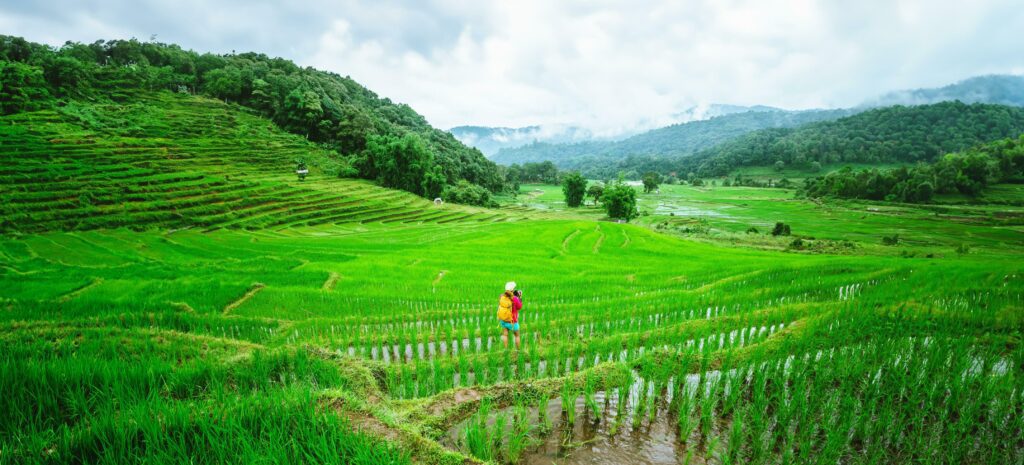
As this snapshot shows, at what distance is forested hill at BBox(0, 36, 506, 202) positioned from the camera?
56.8 metres

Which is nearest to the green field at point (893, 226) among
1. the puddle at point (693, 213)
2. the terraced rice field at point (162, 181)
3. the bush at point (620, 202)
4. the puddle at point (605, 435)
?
the puddle at point (693, 213)

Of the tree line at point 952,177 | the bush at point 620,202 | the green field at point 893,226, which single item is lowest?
the green field at point 893,226

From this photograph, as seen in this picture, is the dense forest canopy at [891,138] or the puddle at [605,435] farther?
the dense forest canopy at [891,138]

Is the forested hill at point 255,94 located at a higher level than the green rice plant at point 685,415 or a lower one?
higher

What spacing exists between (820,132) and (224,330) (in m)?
189

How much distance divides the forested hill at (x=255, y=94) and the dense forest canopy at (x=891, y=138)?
103 metres

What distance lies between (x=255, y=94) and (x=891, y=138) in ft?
552

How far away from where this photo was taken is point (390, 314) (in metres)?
9.78

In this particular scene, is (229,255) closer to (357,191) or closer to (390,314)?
(390,314)

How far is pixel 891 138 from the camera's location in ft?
365

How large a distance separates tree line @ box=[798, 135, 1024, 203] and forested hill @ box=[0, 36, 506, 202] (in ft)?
210

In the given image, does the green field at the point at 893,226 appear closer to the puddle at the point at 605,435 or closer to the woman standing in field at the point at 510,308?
the woman standing in field at the point at 510,308

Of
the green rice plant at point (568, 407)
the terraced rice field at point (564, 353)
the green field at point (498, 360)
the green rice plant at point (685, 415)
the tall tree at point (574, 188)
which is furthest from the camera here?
the tall tree at point (574, 188)

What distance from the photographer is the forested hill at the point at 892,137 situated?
3826 inches
